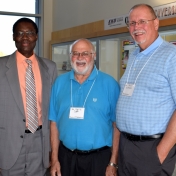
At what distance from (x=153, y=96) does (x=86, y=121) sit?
0.62 metres

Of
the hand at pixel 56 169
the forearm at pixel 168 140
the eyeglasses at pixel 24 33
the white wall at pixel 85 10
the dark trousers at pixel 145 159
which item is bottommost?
the hand at pixel 56 169

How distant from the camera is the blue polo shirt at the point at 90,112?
8.38 ft

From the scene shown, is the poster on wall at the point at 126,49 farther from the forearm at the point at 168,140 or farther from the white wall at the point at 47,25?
the white wall at the point at 47,25

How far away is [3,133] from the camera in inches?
109

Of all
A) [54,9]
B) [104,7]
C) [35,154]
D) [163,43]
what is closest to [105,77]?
[163,43]

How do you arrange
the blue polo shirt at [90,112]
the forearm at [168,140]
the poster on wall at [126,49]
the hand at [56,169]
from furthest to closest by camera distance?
1. the poster on wall at [126,49]
2. the hand at [56,169]
3. the blue polo shirt at [90,112]
4. the forearm at [168,140]

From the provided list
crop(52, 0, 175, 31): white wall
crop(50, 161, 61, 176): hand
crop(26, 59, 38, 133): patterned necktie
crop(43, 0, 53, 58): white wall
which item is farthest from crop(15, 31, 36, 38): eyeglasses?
crop(43, 0, 53, 58): white wall

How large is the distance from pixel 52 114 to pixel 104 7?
11.9 feet

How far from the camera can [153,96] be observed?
221 centimetres

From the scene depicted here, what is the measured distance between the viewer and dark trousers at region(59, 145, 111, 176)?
2.58m

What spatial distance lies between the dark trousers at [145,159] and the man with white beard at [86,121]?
0.88ft

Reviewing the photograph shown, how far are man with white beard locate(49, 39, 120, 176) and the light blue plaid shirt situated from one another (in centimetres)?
27

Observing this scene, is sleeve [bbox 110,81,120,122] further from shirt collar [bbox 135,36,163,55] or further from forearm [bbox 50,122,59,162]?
forearm [bbox 50,122,59,162]

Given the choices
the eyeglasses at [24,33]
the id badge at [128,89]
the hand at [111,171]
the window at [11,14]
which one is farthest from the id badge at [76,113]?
the window at [11,14]
